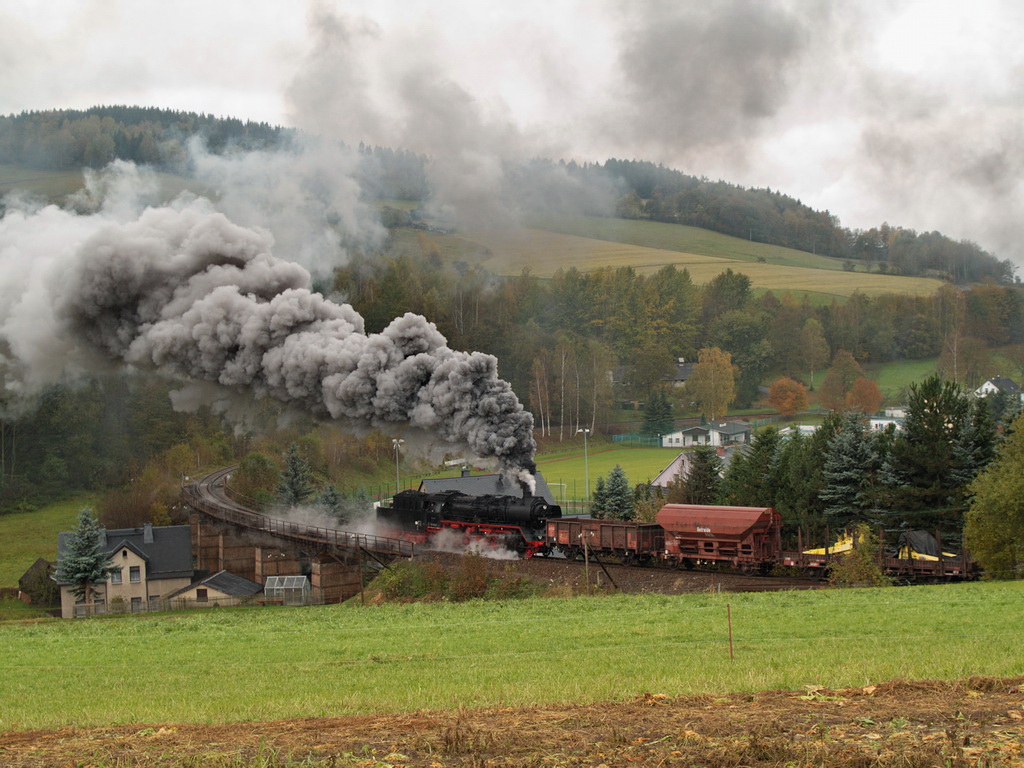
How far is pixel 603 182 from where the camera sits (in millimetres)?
146375

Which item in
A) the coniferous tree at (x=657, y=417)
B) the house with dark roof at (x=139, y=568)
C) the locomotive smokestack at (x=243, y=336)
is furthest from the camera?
the coniferous tree at (x=657, y=417)

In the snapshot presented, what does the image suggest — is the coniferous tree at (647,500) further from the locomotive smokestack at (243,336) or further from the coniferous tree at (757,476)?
the locomotive smokestack at (243,336)

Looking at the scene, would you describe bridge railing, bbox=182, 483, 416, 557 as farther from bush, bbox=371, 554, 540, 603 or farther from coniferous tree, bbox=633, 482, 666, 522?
coniferous tree, bbox=633, 482, 666, 522

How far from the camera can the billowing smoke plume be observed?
4016 centimetres

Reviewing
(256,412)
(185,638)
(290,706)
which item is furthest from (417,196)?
(290,706)

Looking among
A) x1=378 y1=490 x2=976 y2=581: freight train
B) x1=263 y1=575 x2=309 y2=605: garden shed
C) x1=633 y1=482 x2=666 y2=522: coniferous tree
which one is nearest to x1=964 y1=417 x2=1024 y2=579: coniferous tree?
x1=378 y1=490 x2=976 y2=581: freight train

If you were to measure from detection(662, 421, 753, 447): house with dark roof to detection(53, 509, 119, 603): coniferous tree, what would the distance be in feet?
189

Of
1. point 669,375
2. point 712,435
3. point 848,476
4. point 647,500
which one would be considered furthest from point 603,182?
point 848,476

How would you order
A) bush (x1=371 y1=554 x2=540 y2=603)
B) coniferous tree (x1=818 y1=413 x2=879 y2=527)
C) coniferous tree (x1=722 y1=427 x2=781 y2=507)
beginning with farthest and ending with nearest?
coniferous tree (x1=722 y1=427 x2=781 y2=507) < coniferous tree (x1=818 y1=413 x2=879 y2=527) < bush (x1=371 y1=554 x2=540 y2=603)

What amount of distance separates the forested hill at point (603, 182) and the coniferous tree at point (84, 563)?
66126 millimetres

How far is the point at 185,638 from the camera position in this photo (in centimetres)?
2705

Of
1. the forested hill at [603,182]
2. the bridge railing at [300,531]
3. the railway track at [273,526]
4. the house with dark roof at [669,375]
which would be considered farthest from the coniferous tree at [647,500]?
the forested hill at [603,182]

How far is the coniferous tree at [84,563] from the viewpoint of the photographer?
5122 cm

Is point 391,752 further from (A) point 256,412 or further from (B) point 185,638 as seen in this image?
(A) point 256,412
